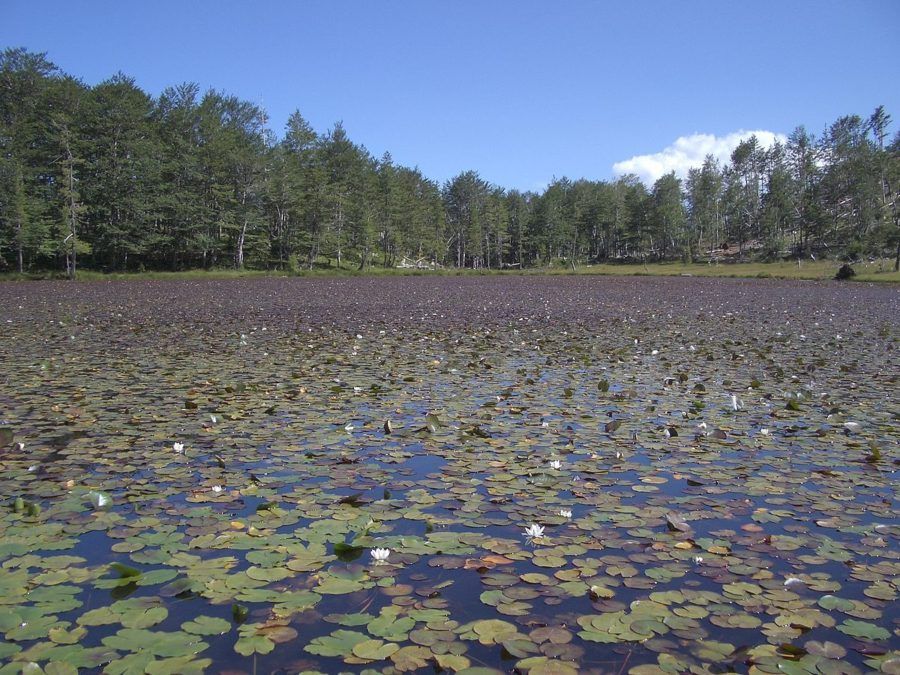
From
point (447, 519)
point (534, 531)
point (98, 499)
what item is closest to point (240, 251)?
point (98, 499)

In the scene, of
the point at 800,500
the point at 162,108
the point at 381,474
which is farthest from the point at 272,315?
the point at 162,108

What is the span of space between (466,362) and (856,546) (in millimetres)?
6779

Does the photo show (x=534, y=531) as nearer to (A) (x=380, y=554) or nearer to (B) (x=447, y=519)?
(B) (x=447, y=519)

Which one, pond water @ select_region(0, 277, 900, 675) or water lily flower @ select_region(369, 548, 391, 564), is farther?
water lily flower @ select_region(369, 548, 391, 564)

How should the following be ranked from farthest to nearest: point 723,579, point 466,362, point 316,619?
point 466,362
point 723,579
point 316,619

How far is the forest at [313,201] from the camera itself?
152 ft

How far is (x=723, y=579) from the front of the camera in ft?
10.1

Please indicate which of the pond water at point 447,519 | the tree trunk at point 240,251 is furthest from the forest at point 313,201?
the pond water at point 447,519

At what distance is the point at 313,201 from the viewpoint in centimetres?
5741

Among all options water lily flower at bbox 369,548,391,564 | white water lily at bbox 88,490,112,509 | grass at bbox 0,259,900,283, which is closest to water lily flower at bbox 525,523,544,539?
water lily flower at bbox 369,548,391,564

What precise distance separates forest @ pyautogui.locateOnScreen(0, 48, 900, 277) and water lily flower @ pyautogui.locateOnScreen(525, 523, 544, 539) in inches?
1836

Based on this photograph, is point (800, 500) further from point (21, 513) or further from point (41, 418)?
point (41, 418)

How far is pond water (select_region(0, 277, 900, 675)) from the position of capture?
8.26 feet

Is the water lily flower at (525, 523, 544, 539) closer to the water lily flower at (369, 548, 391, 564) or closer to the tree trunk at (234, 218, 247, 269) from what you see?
the water lily flower at (369, 548, 391, 564)
